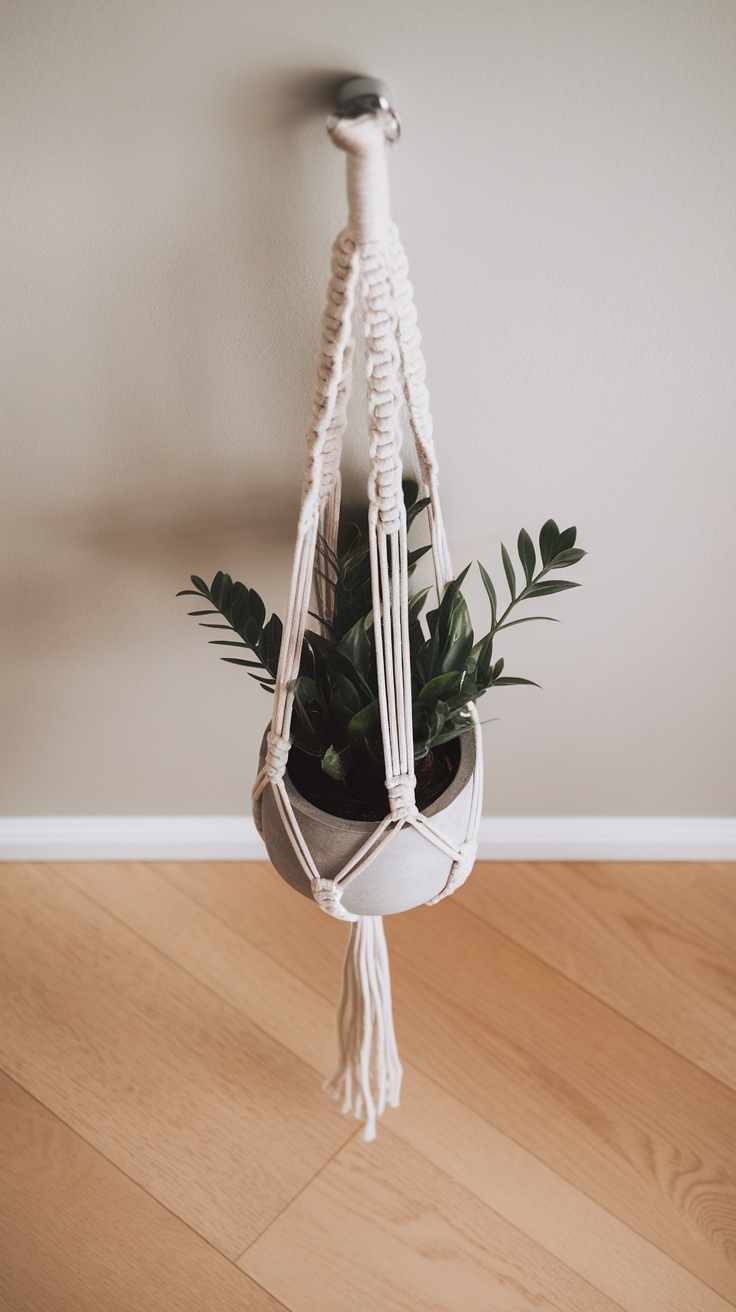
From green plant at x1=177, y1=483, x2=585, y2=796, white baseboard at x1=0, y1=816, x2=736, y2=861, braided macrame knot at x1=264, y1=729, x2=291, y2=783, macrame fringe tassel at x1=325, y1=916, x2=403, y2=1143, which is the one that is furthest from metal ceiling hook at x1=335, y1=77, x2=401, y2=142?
white baseboard at x1=0, y1=816, x2=736, y2=861

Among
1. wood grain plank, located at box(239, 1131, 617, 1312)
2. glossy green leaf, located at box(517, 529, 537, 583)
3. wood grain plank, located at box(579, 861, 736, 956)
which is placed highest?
glossy green leaf, located at box(517, 529, 537, 583)

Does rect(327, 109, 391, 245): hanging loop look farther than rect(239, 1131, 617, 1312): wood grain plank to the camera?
No

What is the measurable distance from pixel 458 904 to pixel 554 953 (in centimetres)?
12

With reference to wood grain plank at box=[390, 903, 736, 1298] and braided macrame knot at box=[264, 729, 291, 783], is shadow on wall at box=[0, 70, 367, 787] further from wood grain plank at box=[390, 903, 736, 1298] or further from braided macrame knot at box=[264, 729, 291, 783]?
wood grain plank at box=[390, 903, 736, 1298]

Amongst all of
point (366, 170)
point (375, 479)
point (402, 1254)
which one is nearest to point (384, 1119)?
point (402, 1254)

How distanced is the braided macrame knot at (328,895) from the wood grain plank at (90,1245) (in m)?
0.42

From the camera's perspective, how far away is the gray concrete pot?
633mm

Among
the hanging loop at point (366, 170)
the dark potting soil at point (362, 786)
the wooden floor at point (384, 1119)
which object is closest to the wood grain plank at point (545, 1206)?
the wooden floor at point (384, 1119)

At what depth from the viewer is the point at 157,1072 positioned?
95cm

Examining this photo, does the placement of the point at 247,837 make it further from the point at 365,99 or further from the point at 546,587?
the point at 365,99

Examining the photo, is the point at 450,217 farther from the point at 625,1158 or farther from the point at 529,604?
the point at 625,1158

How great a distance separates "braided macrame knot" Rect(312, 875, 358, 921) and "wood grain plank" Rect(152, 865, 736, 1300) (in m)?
0.38

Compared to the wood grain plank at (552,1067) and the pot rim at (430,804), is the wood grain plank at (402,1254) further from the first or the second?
the pot rim at (430,804)

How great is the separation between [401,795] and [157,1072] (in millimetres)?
532
